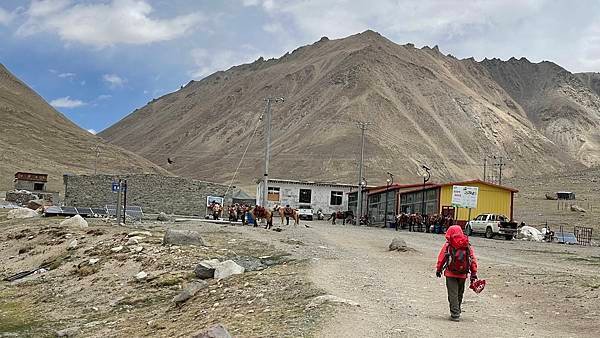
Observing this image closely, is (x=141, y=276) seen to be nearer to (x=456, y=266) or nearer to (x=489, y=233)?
(x=456, y=266)

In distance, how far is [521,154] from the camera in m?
155

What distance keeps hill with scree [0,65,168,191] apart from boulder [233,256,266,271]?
→ 77840 millimetres

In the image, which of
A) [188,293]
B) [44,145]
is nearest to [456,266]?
[188,293]

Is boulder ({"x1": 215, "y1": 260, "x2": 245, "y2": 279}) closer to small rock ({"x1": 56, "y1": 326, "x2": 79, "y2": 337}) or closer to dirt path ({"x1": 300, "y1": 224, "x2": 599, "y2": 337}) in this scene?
dirt path ({"x1": 300, "y1": 224, "x2": 599, "y2": 337})

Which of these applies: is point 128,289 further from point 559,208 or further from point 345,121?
point 345,121

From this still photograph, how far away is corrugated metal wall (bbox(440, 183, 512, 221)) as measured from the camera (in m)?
53.2

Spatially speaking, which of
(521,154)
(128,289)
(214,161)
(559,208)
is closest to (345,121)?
(214,161)

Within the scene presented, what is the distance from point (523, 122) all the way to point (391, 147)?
56442 millimetres

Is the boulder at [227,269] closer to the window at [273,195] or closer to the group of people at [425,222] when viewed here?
the group of people at [425,222]

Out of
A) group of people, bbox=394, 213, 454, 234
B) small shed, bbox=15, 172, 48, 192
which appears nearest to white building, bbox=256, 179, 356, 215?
small shed, bbox=15, 172, 48, 192

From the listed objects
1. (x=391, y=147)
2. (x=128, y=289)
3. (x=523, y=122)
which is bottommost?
(x=128, y=289)

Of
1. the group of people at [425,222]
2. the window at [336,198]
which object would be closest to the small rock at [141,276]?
the group of people at [425,222]

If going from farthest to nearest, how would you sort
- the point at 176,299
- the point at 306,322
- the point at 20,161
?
the point at 20,161
the point at 176,299
the point at 306,322

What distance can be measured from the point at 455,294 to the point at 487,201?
43872 mm
